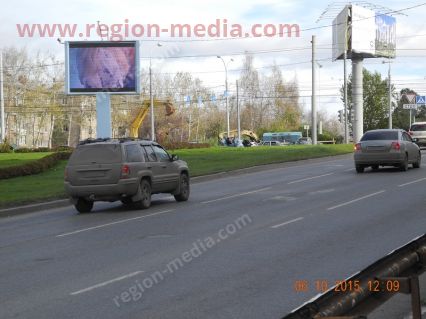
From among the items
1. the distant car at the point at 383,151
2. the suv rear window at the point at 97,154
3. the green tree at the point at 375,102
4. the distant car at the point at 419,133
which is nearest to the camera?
the suv rear window at the point at 97,154

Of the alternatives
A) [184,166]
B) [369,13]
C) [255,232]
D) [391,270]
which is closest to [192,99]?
[369,13]

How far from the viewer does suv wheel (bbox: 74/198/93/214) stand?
17188 mm

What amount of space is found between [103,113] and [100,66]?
2.85m

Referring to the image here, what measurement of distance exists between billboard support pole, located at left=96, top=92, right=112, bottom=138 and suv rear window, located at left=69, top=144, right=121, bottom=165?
24.1 metres

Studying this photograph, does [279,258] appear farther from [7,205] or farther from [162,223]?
[7,205]

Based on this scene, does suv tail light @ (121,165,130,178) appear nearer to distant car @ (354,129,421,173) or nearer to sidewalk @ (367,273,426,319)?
sidewalk @ (367,273,426,319)

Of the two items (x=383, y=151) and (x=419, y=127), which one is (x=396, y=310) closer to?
(x=383, y=151)

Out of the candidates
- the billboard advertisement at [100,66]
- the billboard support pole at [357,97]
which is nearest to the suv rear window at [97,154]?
the billboard advertisement at [100,66]

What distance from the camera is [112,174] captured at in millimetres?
16703

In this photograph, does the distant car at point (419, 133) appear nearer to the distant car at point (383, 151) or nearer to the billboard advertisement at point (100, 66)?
the billboard advertisement at point (100, 66)

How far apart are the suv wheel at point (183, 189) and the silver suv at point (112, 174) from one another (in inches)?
33.2

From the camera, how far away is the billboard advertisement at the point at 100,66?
40438 mm

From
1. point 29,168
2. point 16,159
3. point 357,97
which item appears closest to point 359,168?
point 29,168

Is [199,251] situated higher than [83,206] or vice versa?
[199,251]
